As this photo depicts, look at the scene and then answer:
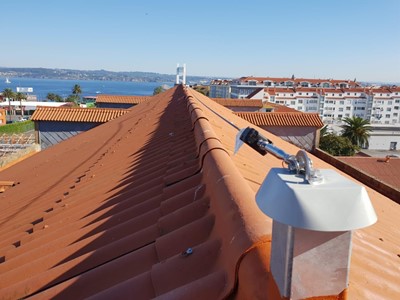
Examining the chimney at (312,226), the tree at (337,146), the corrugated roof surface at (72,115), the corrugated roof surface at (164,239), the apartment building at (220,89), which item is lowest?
the tree at (337,146)

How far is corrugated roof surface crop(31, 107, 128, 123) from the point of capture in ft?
51.7

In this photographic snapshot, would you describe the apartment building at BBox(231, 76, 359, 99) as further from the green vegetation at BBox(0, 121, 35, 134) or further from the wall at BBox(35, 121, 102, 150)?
the wall at BBox(35, 121, 102, 150)

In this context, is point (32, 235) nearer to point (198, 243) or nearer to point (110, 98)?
point (198, 243)

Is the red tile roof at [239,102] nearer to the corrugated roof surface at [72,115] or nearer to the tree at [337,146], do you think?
the corrugated roof surface at [72,115]

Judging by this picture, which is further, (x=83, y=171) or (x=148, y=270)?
(x=83, y=171)

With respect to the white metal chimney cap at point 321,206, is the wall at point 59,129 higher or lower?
lower

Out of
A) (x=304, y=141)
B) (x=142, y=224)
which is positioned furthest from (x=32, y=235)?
(x=304, y=141)

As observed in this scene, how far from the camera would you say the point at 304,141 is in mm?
15547

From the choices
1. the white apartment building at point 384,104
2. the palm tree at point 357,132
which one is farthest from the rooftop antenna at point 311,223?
the white apartment building at point 384,104

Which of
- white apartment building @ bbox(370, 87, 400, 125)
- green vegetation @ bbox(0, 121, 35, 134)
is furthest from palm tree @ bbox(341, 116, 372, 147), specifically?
white apartment building @ bbox(370, 87, 400, 125)

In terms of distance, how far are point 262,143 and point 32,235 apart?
7.67 ft

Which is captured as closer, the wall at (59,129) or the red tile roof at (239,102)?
the wall at (59,129)

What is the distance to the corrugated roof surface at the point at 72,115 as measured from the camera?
15.8m

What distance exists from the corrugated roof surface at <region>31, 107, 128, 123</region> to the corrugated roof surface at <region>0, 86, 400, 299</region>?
11.9 m
